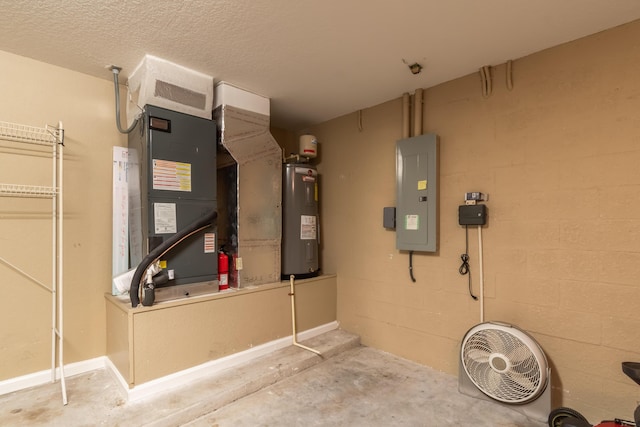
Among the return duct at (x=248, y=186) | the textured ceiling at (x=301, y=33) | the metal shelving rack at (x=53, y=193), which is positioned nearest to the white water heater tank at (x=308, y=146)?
the return duct at (x=248, y=186)

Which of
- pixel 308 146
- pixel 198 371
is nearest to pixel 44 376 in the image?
pixel 198 371

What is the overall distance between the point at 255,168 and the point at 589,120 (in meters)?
2.51

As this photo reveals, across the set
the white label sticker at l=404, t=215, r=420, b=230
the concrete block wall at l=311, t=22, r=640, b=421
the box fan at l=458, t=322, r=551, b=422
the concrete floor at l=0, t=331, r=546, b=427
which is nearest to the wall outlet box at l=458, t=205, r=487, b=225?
the concrete block wall at l=311, t=22, r=640, b=421

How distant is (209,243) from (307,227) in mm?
1082

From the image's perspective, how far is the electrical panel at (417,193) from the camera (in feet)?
8.63

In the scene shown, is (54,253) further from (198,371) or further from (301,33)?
(301,33)

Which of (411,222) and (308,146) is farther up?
(308,146)

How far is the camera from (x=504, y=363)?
6.71 feet

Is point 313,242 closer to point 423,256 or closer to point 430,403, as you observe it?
point 423,256

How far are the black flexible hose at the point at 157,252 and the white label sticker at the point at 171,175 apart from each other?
29 centimetres

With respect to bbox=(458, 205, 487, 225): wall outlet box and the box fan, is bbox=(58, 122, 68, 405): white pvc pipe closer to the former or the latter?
the box fan

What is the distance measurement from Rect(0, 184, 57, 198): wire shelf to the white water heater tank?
7.23 ft

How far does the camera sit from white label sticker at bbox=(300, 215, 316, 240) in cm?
322

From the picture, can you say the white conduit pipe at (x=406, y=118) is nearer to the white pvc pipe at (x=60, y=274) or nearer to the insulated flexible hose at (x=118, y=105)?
the insulated flexible hose at (x=118, y=105)
